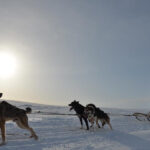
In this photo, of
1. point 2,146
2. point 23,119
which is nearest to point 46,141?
point 23,119

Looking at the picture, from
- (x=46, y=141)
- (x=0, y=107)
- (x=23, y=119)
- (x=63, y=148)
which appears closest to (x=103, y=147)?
(x=63, y=148)

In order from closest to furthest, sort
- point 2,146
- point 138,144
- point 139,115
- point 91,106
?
point 2,146, point 138,144, point 91,106, point 139,115

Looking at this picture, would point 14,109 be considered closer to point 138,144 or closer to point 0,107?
point 0,107

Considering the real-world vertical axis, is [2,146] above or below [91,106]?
below

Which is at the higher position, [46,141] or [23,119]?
[23,119]

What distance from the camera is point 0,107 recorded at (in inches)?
278

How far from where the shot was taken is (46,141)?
7438mm

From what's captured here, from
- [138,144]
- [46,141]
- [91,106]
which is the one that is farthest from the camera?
[91,106]

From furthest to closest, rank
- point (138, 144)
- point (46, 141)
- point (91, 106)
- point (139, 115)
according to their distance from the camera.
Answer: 1. point (139, 115)
2. point (91, 106)
3. point (46, 141)
4. point (138, 144)

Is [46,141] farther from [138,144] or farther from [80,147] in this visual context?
[138,144]

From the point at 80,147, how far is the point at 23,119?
2029mm

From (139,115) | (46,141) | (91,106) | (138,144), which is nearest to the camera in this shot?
(138,144)

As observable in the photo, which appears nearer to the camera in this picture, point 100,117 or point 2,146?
point 2,146

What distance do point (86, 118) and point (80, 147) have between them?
17.7ft
